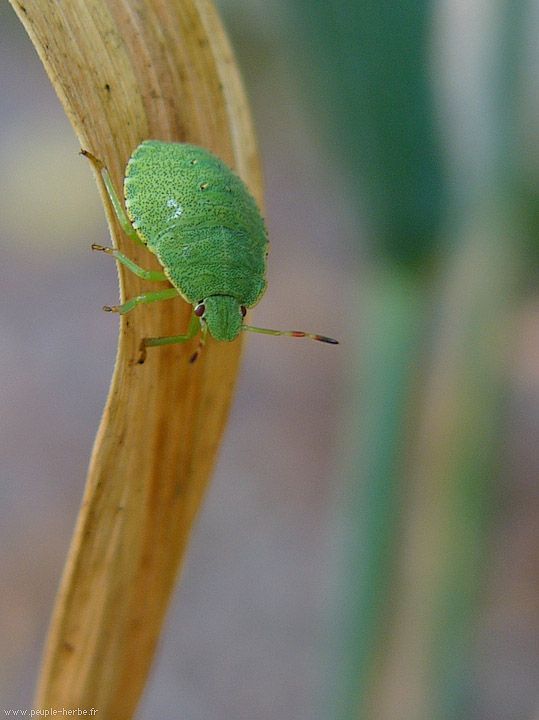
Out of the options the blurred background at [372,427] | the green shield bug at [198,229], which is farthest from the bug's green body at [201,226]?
the blurred background at [372,427]

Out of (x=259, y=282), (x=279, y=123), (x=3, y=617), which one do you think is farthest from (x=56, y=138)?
(x=259, y=282)

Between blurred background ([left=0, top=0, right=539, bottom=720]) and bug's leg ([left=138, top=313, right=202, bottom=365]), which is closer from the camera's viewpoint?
bug's leg ([left=138, top=313, right=202, bottom=365])

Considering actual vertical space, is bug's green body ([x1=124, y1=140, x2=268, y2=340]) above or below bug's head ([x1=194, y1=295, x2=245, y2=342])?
above

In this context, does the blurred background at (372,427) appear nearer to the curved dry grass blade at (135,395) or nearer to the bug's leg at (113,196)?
the curved dry grass blade at (135,395)

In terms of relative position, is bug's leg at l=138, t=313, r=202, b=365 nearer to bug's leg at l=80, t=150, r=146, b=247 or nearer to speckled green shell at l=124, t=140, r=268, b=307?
speckled green shell at l=124, t=140, r=268, b=307

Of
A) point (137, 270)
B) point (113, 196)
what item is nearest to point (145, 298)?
point (137, 270)

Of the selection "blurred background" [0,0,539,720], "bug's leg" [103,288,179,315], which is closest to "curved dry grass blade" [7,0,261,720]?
"bug's leg" [103,288,179,315]

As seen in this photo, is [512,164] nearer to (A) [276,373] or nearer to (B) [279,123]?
(A) [276,373]

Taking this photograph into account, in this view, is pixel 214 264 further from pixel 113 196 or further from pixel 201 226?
pixel 113 196
